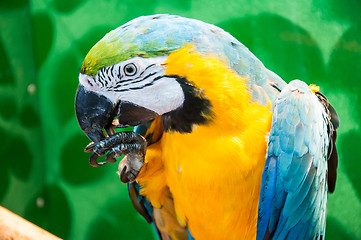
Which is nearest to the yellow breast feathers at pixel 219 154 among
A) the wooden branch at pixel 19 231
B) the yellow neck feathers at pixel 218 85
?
the yellow neck feathers at pixel 218 85

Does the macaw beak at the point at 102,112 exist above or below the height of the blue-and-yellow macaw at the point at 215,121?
below

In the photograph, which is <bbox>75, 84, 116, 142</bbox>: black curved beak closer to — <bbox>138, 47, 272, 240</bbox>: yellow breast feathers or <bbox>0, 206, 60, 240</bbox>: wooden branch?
<bbox>138, 47, 272, 240</bbox>: yellow breast feathers

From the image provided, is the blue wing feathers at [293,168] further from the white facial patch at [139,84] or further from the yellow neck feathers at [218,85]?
the white facial patch at [139,84]

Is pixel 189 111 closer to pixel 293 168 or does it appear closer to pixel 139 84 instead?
pixel 139 84

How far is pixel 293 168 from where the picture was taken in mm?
865

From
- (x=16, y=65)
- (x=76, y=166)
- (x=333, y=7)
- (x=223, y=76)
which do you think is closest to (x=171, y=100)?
(x=223, y=76)

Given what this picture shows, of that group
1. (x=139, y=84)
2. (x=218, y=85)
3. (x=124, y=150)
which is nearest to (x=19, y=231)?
(x=124, y=150)

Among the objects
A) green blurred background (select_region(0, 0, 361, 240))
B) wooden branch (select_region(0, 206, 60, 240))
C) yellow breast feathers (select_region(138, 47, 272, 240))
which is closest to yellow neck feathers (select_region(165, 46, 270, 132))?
yellow breast feathers (select_region(138, 47, 272, 240))

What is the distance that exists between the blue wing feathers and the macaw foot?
12.2 inches

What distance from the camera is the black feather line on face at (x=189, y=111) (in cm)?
85

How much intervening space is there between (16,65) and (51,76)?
0.20m

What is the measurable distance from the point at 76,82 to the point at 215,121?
115 cm

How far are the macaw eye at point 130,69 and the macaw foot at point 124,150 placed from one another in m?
0.17

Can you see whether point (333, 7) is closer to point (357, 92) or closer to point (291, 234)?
point (357, 92)
